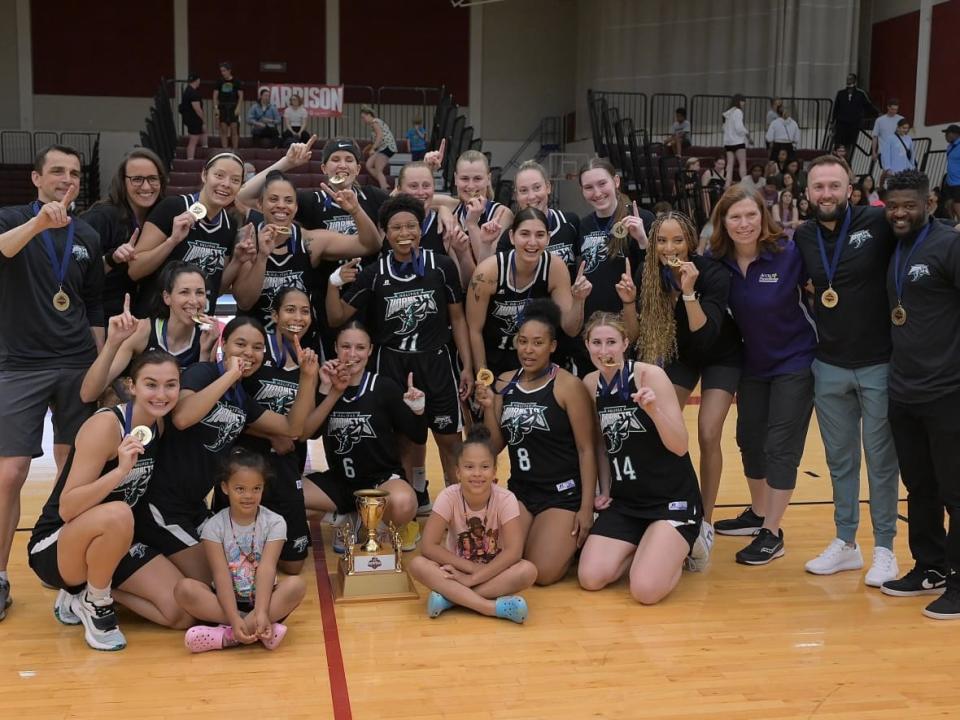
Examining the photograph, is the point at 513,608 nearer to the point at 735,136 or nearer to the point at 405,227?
the point at 405,227

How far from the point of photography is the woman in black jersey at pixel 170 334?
4445mm

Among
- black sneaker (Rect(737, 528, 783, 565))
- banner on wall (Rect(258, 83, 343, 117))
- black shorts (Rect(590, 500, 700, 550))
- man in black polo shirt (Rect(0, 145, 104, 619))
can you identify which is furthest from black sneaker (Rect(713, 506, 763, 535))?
banner on wall (Rect(258, 83, 343, 117))

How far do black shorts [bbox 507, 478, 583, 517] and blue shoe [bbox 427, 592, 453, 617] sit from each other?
77 cm

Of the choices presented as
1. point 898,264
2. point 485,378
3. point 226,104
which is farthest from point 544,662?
point 226,104

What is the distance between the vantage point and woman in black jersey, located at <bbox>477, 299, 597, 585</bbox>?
495 cm

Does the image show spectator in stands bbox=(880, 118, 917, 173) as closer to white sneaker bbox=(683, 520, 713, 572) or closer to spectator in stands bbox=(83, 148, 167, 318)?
white sneaker bbox=(683, 520, 713, 572)

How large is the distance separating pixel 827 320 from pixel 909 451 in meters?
0.71

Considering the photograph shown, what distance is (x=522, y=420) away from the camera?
5039mm

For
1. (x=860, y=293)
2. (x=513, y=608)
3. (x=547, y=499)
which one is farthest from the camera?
(x=547, y=499)

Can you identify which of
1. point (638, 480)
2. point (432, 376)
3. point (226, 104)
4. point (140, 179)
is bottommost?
point (638, 480)

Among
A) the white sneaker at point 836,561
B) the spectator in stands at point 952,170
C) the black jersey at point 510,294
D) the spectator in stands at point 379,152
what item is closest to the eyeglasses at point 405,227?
the black jersey at point 510,294

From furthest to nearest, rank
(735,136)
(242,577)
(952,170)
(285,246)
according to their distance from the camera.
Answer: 1. (735,136)
2. (952,170)
3. (285,246)
4. (242,577)

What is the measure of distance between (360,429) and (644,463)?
59.4 inches

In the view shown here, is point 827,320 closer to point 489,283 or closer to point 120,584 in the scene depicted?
point 489,283
